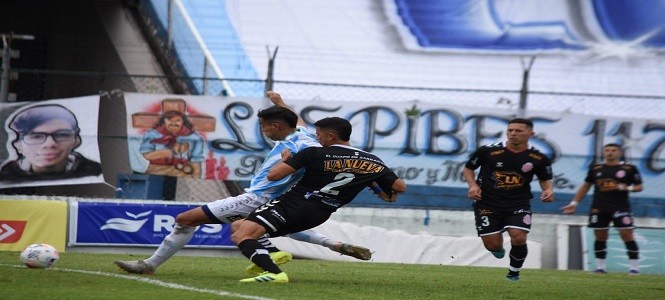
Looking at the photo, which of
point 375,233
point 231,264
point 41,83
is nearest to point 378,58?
point 41,83

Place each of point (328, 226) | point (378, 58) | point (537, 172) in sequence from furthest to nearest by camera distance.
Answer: point (378, 58), point (328, 226), point (537, 172)

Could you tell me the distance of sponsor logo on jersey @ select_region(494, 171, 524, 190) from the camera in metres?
11.5

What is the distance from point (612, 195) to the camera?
16.5m

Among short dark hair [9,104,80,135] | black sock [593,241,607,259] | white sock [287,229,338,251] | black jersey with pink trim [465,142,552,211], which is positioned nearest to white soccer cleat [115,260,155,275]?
white sock [287,229,338,251]

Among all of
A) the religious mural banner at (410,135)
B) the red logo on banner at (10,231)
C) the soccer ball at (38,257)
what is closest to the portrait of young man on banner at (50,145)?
the religious mural banner at (410,135)

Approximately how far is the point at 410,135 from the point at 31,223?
6322mm

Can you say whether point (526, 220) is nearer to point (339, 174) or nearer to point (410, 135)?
point (339, 174)

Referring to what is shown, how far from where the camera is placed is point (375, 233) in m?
17.3

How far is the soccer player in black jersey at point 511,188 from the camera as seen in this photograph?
37.6ft

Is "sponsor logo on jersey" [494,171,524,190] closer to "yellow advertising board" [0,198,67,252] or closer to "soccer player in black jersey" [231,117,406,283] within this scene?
"soccer player in black jersey" [231,117,406,283]

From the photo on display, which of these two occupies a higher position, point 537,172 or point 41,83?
point 41,83

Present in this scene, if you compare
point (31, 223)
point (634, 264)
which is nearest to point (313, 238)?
point (31, 223)

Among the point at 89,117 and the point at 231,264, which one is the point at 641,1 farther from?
the point at 231,264

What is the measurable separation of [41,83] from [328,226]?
28.4ft
